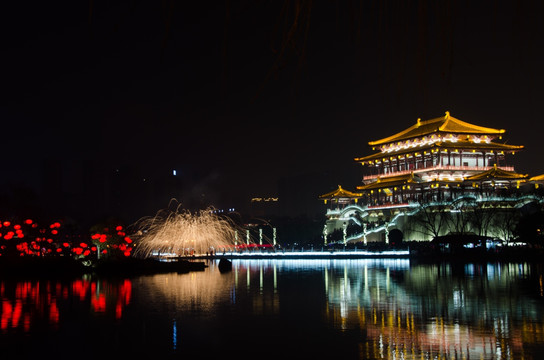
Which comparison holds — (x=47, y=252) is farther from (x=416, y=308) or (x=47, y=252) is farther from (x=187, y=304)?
(x=416, y=308)

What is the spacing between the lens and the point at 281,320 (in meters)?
15.9

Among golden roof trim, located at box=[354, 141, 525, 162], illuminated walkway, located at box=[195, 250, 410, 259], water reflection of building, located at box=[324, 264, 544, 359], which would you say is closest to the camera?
water reflection of building, located at box=[324, 264, 544, 359]

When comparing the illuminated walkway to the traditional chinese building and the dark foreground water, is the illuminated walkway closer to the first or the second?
the traditional chinese building

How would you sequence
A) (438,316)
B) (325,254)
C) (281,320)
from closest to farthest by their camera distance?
1. (438,316)
2. (281,320)
3. (325,254)

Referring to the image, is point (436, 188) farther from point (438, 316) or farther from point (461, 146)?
point (438, 316)

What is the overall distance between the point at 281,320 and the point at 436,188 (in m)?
41.1

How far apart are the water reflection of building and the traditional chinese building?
25.8 m

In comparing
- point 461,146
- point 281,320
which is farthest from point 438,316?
point 461,146

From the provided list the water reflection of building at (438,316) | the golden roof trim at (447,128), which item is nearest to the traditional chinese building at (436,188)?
the golden roof trim at (447,128)

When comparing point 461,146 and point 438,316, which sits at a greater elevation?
point 461,146

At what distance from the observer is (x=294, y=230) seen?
77.1 m

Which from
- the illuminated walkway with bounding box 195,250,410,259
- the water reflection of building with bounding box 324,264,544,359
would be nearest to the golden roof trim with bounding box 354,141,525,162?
the illuminated walkway with bounding box 195,250,410,259

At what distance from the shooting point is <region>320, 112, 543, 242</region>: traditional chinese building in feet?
169

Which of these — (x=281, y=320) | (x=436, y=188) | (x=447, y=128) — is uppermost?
(x=447, y=128)
